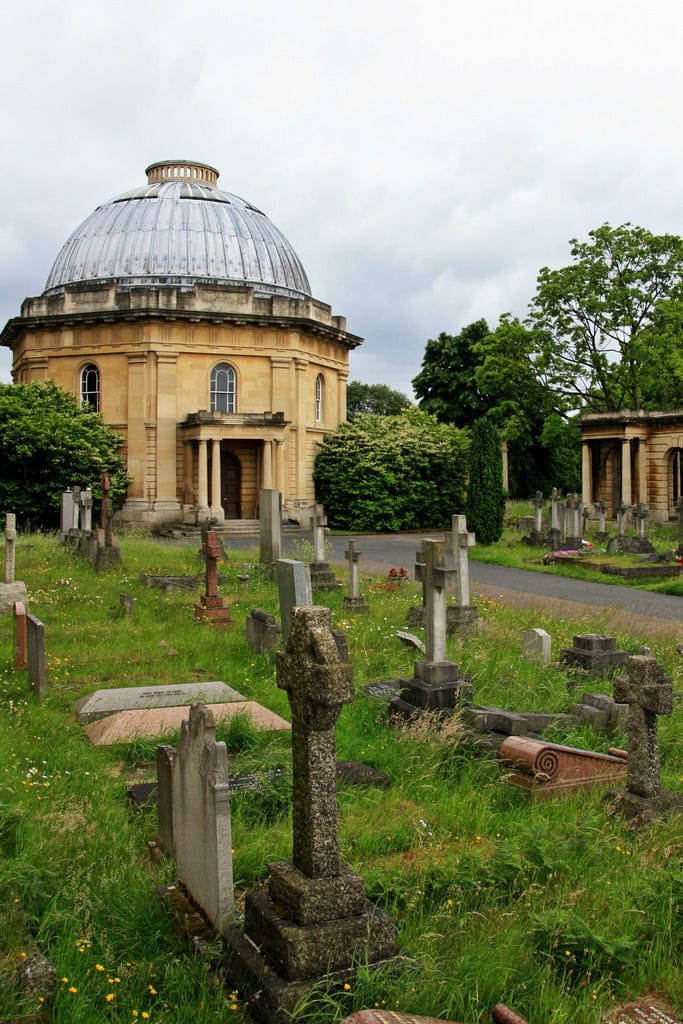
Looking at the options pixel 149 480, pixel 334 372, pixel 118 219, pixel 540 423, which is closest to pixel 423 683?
pixel 149 480

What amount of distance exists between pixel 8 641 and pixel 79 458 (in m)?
21.5

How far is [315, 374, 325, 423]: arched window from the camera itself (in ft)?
129

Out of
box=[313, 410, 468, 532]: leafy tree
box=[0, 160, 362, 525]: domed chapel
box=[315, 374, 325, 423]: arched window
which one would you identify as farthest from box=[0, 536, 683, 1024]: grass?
box=[315, 374, 325, 423]: arched window

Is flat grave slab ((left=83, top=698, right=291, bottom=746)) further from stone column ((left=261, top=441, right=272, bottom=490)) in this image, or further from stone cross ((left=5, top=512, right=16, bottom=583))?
stone column ((left=261, top=441, right=272, bottom=490))

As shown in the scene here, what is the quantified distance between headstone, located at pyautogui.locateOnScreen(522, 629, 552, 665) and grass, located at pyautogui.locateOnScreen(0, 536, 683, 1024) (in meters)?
1.49

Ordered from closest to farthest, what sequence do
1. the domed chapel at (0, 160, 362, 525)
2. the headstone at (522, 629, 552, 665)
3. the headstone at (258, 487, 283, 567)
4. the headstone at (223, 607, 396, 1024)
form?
1. the headstone at (223, 607, 396, 1024)
2. the headstone at (522, 629, 552, 665)
3. the headstone at (258, 487, 283, 567)
4. the domed chapel at (0, 160, 362, 525)

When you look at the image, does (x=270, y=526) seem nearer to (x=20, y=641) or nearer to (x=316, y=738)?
(x=20, y=641)

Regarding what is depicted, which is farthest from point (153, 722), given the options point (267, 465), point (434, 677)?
point (267, 465)

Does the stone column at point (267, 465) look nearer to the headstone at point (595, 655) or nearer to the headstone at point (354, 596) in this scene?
the headstone at point (354, 596)

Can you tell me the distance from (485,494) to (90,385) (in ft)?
56.6

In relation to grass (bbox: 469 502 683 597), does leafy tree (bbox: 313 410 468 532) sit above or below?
above

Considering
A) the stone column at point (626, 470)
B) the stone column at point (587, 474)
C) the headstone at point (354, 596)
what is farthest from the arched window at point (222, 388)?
the headstone at point (354, 596)

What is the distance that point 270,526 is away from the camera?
62.3ft

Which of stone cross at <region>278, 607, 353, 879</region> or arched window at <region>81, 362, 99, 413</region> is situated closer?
stone cross at <region>278, 607, 353, 879</region>
